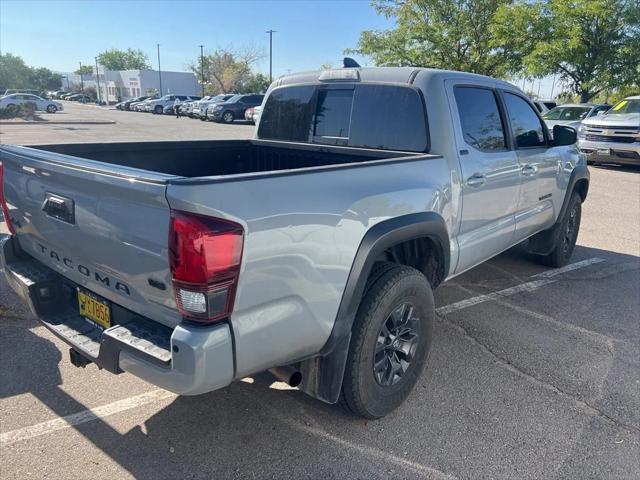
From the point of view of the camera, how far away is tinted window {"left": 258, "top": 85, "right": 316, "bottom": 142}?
13.2 ft

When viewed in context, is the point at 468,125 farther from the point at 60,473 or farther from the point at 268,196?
the point at 60,473

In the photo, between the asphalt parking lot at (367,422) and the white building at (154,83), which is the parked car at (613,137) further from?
the white building at (154,83)

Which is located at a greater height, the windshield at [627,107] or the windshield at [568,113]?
the windshield at [627,107]

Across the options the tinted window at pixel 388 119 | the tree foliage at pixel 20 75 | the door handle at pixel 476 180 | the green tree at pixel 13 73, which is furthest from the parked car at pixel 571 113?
the green tree at pixel 13 73

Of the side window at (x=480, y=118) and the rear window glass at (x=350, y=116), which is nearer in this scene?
the rear window glass at (x=350, y=116)

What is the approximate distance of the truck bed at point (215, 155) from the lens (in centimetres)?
350

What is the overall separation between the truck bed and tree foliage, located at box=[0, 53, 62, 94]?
89.8 meters

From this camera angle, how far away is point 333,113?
3850mm

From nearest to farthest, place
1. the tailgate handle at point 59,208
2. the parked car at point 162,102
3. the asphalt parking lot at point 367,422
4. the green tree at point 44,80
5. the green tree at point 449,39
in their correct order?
the tailgate handle at point 59,208 → the asphalt parking lot at point 367,422 → the green tree at point 449,39 → the parked car at point 162,102 → the green tree at point 44,80

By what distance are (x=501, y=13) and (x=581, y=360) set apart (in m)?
21.6

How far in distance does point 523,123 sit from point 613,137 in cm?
1107

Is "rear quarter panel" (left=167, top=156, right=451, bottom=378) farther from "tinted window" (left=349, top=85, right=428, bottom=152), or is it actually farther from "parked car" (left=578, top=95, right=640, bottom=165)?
"parked car" (left=578, top=95, right=640, bottom=165)

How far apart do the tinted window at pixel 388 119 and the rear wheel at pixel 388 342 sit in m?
1.01

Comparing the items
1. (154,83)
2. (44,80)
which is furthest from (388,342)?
(44,80)
